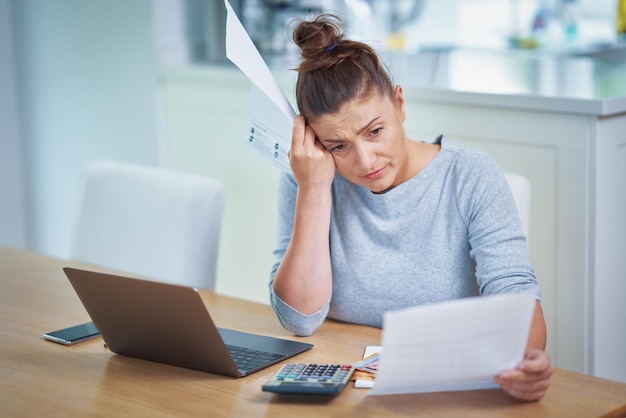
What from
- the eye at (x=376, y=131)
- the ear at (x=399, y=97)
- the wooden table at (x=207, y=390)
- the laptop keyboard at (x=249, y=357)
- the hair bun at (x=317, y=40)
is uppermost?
the hair bun at (x=317, y=40)

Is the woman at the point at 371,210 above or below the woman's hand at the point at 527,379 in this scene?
above

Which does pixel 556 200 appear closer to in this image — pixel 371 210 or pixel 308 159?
pixel 371 210

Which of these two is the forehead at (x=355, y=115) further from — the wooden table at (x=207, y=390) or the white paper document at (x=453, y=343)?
the white paper document at (x=453, y=343)

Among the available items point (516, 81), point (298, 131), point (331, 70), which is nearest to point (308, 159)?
point (298, 131)

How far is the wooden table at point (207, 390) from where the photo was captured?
118 centimetres

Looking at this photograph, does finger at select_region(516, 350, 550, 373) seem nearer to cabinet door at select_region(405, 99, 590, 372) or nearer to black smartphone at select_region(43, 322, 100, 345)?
black smartphone at select_region(43, 322, 100, 345)

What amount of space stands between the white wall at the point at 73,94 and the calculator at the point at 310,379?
6.19ft

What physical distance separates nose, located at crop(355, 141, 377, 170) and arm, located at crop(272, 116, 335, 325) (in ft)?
0.24

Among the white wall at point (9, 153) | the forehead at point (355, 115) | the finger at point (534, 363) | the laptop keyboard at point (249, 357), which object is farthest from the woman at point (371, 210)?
the white wall at point (9, 153)

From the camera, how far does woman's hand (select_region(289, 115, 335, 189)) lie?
5.13ft

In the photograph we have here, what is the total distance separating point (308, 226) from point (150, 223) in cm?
54

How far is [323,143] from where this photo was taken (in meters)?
1.57

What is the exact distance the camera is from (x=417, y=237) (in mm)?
1611

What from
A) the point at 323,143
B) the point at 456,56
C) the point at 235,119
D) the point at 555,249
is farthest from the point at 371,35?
the point at 323,143
